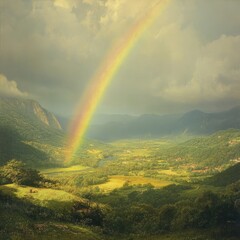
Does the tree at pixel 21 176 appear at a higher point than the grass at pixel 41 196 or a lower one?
higher

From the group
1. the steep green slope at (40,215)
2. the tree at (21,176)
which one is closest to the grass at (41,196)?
the steep green slope at (40,215)

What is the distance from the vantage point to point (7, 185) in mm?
122125

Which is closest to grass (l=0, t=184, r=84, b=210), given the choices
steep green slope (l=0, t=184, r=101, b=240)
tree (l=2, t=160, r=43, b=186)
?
steep green slope (l=0, t=184, r=101, b=240)

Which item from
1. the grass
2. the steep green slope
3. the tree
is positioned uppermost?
the tree

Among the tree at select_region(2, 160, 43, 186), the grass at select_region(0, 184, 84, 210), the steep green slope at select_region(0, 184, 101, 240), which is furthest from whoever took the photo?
the tree at select_region(2, 160, 43, 186)

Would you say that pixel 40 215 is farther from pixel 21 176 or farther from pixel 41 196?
pixel 21 176

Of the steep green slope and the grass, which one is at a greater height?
the grass

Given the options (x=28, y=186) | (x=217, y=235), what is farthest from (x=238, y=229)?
(x=28, y=186)

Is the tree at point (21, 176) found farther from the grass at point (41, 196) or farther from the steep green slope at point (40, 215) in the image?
the steep green slope at point (40, 215)

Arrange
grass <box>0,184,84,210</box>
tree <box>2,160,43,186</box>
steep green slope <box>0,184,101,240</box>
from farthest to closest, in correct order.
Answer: tree <box>2,160,43,186</box>
grass <box>0,184,84,210</box>
steep green slope <box>0,184,101,240</box>

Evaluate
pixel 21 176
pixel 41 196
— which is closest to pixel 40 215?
pixel 41 196

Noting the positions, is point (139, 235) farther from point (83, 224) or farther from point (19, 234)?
point (19, 234)

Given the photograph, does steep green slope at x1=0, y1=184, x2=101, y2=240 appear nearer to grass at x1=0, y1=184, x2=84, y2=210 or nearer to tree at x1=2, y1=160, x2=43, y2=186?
grass at x1=0, y1=184, x2=84, y2=210

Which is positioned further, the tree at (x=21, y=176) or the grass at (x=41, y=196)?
the tree at (x=21, y=176)
